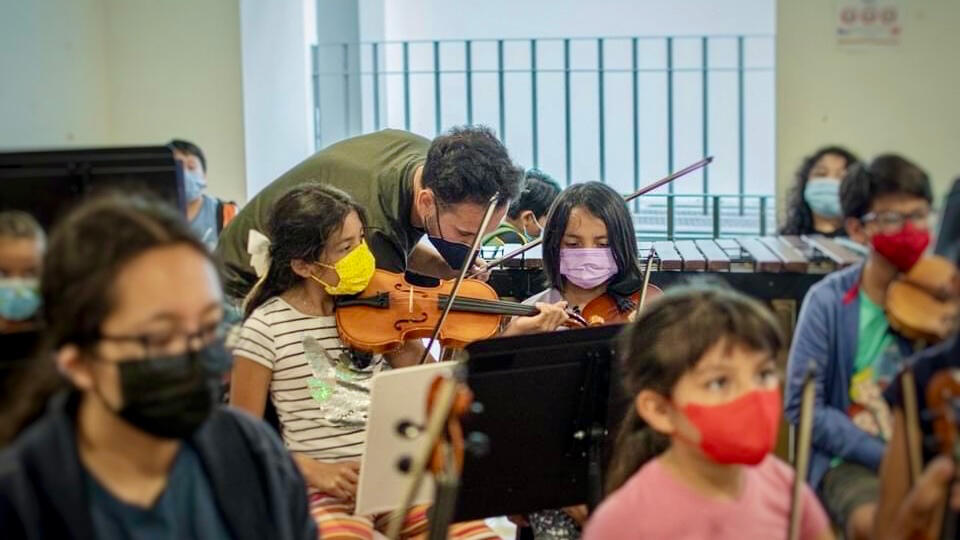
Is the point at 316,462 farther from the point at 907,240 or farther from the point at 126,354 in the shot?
the point at 907,240

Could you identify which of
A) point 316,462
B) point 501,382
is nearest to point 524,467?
point 501,382

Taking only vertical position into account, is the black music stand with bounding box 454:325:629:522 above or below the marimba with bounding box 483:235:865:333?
below

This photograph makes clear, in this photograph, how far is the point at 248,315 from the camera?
2229 mm

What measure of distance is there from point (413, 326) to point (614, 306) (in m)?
0.37

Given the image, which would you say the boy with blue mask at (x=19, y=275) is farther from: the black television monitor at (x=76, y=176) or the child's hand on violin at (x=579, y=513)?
the child's hand on violin at (x=579, y=513)

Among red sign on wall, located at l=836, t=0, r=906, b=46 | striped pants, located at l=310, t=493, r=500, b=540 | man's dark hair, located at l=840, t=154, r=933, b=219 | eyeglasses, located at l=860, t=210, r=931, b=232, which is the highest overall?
red sign on wall, located at l=836, t=0, r=906, b=46

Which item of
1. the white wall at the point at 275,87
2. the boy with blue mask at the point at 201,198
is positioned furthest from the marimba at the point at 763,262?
the white wall at the point at 275,87

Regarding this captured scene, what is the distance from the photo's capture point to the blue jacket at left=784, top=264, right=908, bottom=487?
60.3 inches

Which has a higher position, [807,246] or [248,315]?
[807,246]

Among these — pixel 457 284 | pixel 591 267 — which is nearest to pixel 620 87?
pixel 591 267

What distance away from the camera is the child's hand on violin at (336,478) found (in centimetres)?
210

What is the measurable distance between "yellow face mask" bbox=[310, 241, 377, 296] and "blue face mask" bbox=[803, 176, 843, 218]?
32.2 inches

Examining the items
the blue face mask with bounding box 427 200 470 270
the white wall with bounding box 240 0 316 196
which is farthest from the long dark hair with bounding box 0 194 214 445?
the white wall with bounding box 240 0 316 196

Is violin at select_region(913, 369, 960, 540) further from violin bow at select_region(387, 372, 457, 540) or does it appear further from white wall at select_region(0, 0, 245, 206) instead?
white wall at select_region(0, 0, 245, 206)
